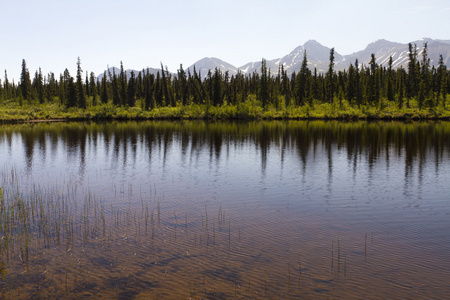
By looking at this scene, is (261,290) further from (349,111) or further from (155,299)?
(349,111)

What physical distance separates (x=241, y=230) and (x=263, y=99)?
118725 millimetres

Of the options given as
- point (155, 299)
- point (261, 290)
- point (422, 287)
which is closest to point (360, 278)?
point (422, 287)

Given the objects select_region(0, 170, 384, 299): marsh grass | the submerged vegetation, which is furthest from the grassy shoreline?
select_region(0, 170, 384, 299): marsh grass

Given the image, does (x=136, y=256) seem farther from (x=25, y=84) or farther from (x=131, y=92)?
(x=25, y=84)

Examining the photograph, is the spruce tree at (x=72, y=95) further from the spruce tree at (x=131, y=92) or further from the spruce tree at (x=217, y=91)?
the spruce tree at (x=217, y=91)

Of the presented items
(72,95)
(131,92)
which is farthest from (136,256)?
(72,95)

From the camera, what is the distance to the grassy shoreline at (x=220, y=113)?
110375 mm

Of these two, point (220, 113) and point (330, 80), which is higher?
point (330, 80)

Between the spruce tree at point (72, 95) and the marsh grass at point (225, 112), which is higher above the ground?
the spruce tree at point (72, 95)

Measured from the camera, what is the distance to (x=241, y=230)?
15.7m

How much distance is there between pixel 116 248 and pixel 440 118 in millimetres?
118696

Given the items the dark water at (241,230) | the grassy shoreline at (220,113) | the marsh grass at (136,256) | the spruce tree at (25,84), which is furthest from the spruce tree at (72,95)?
the marsh grass at (136,256)

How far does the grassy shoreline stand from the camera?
11038cm

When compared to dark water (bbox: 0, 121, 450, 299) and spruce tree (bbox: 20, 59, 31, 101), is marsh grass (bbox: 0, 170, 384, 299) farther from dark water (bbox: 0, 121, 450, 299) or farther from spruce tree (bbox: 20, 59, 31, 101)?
spruce tree (bbox: 20, 59, 31, 101)
